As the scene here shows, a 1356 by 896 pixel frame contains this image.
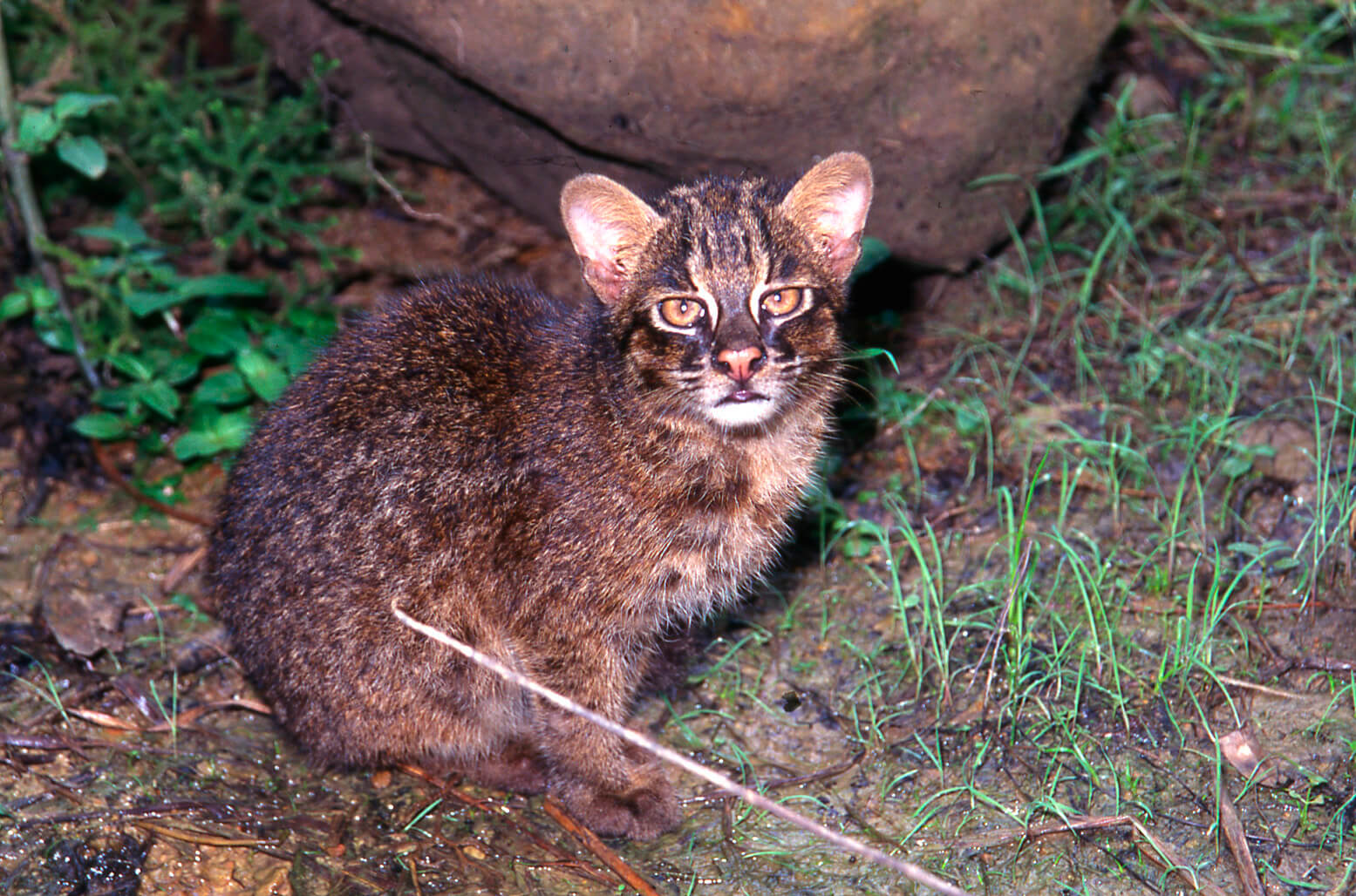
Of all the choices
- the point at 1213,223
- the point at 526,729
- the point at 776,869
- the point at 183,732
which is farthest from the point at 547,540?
the point at 1213,223

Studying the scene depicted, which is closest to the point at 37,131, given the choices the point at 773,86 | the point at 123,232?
the point at 123,232

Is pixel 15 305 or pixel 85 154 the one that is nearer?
pixel 85 154

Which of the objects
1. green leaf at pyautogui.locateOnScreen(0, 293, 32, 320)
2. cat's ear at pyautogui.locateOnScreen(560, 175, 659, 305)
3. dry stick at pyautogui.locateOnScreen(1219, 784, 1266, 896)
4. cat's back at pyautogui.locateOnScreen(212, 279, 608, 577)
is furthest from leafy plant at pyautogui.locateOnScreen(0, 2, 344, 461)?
dry stick at pyautogui.locateOnScreen(1219, 784, 1266, 896)

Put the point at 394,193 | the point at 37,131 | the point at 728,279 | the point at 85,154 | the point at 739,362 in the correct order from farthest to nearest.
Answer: the point at 394,193 < the point at 85,154 < the point at 37,131 < the point at 728,279 < the point at 739,362

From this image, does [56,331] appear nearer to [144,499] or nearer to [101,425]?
[101,425]

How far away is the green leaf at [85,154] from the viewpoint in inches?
231

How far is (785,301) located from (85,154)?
136 inches

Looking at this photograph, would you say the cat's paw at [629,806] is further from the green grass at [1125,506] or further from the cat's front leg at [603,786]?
the green grass at [1125,506]

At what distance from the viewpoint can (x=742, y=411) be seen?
4.22 metres

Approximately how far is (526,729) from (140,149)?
13.2 ft

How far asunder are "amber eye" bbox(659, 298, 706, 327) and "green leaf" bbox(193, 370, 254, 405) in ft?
8.60

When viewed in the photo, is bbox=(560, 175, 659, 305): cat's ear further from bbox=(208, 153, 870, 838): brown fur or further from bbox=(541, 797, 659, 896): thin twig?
bbox=(541, 797, 659, 896): thin twig

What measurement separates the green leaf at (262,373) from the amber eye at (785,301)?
2.68 meters

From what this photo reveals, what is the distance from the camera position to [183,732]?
16.5ft
